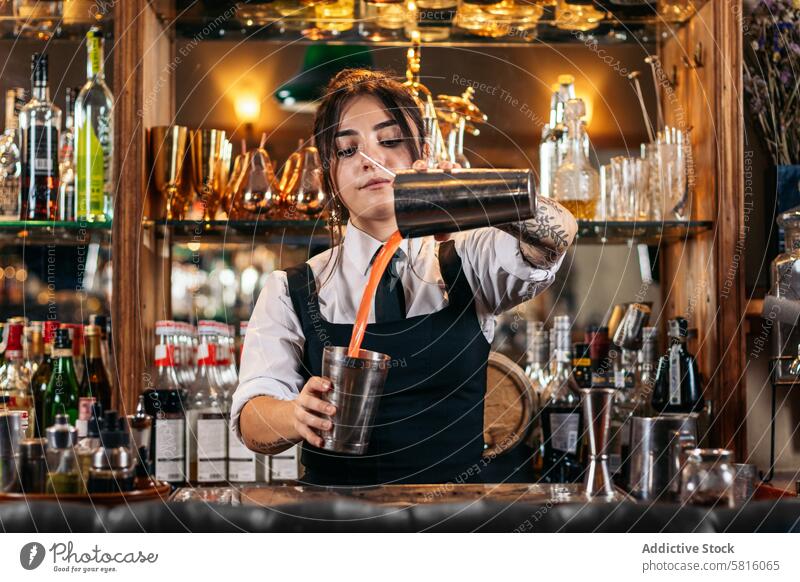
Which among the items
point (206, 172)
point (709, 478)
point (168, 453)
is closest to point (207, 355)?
point (168, 453)

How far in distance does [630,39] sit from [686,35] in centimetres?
16

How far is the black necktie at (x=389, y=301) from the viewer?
1.43m

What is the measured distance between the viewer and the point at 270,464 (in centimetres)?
162

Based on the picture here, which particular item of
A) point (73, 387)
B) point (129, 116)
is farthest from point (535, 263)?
point (73, 387)

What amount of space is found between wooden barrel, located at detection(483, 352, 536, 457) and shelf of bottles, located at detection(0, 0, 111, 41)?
34.6 inches

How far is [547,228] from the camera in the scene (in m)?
1.11

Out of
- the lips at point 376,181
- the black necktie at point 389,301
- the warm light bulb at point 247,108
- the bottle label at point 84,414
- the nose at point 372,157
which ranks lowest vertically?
the bottle label at point 84,414

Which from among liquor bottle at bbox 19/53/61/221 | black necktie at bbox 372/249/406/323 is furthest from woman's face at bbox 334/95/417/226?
liquor bottle at bbox 19/53/61/221

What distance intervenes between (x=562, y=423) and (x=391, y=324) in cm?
38

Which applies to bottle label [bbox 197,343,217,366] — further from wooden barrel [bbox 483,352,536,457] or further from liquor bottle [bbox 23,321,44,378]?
wooden barrel [bbox 483,352,536,457]

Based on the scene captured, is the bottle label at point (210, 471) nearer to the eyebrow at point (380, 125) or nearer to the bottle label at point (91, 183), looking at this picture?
the bottle label at point (91, 183)

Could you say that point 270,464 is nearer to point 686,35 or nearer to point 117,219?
point 117,219

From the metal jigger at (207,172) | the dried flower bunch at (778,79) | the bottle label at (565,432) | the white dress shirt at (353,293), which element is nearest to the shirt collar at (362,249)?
the white dress shirt at (353,293)

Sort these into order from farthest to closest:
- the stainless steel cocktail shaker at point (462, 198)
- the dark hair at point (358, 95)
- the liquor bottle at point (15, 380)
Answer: the liquor bottle at point (15, 380), the dark hair at point (358, 95), the stainless steel cocktail shaker at point (462, 198)
